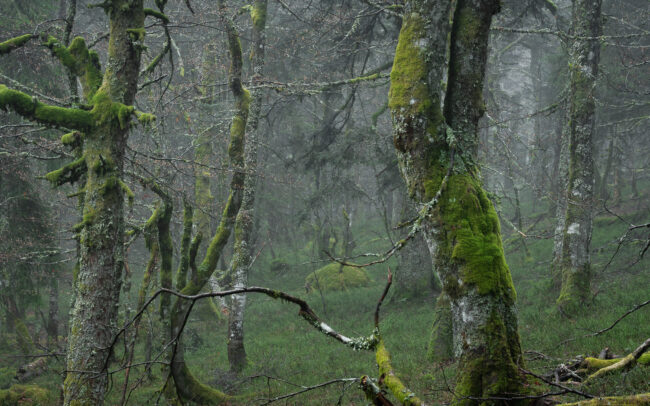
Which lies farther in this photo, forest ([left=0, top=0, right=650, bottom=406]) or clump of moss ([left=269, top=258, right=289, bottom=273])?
clump of moss ([left=269, top=258, right=289, bottom=273])

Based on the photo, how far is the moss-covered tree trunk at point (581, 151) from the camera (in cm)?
931

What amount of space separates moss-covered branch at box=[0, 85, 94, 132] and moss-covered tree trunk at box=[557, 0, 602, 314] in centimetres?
953

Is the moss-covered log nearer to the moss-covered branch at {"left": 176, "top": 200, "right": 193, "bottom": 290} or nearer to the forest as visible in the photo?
the forest

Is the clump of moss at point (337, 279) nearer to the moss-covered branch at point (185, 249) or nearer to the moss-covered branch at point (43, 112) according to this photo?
the moss-covered branch at point (185, 249)

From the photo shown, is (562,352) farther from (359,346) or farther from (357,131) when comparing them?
(357,131)

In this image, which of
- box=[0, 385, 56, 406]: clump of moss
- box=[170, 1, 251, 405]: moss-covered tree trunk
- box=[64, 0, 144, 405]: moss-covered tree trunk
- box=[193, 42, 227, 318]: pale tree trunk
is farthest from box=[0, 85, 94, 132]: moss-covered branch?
box=[193, 42, 227, 318]: pale tree trunk

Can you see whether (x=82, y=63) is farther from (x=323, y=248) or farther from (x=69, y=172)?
(x=323, y=248)

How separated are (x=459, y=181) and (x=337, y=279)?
14918mm

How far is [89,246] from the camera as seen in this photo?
211 inches

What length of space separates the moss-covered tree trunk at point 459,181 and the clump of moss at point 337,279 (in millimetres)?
14093

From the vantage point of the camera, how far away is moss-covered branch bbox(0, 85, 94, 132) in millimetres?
5074

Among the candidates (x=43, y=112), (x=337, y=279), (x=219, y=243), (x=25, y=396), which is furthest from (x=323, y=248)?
(x=337, y=279)

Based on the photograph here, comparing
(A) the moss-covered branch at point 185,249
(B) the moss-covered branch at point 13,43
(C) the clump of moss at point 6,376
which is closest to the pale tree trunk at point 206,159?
(C) the clump of moss at point 6,376

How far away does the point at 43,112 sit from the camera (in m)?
5.30
